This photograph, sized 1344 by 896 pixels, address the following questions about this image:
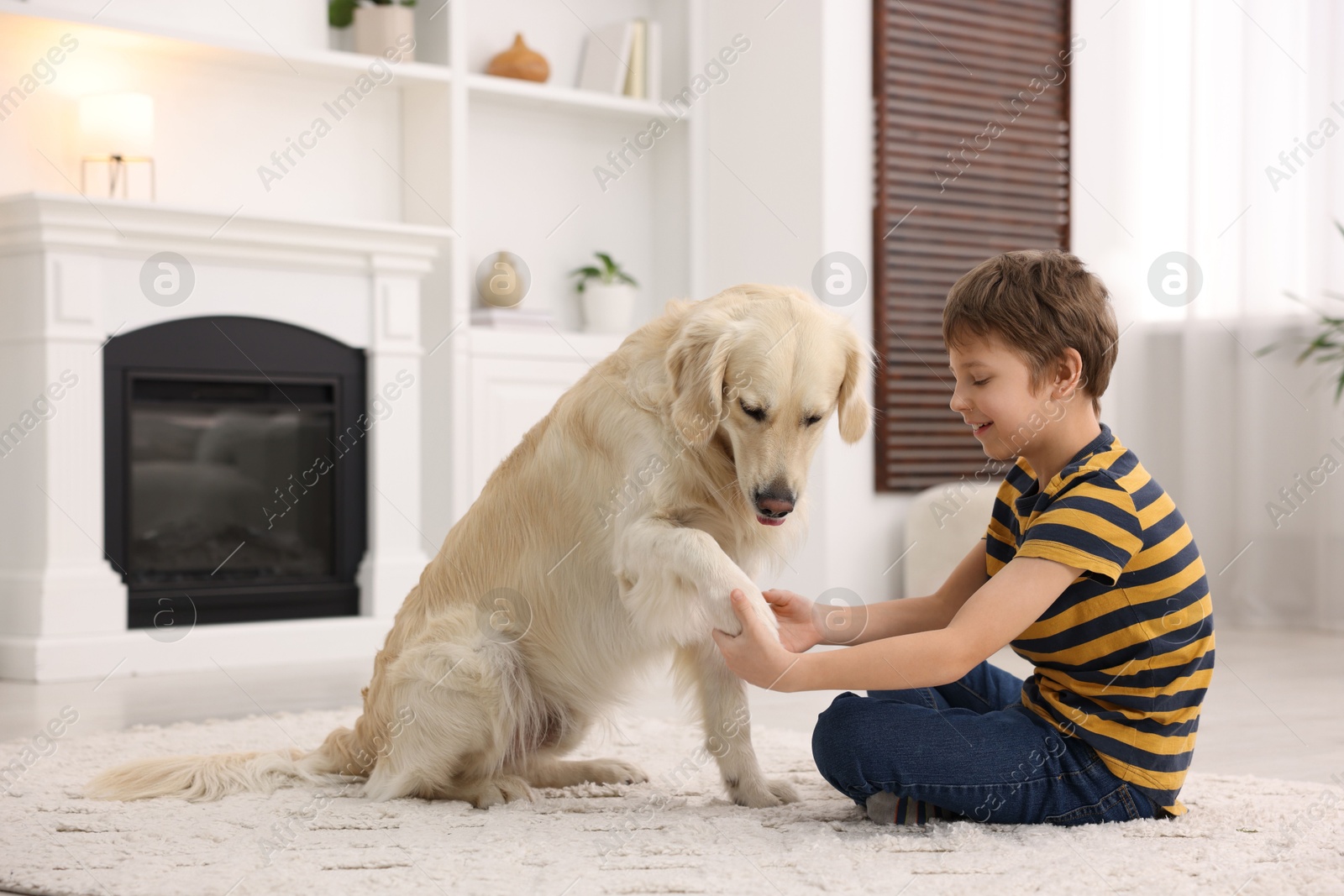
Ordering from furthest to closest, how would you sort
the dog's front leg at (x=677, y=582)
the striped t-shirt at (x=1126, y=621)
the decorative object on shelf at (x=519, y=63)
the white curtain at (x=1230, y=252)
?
the decorative object on shelf at (x=519, y=63), the white curtain at (x=1230, y=252), the dog's front leg at (x=677, y=582), the striped t-shirt at (x=1126, y=621)

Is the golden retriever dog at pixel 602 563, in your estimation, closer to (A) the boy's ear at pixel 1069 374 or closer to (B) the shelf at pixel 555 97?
(A) the boy's ear at pixel 1069 374

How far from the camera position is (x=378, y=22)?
171 inches

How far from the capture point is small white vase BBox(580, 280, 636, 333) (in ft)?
15.9

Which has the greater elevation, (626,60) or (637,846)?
(626,60)

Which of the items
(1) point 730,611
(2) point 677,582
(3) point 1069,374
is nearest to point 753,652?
(1) point 730,611

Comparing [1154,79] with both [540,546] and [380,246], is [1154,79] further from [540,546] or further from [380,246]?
[540,546]

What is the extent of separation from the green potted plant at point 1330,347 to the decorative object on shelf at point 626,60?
2543 millimetres

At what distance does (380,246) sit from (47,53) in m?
1.16

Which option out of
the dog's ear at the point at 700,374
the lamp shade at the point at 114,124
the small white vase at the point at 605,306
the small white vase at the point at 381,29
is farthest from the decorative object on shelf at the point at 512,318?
the dog's ear at the point at 700,374

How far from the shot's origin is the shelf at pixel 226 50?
3.76 m

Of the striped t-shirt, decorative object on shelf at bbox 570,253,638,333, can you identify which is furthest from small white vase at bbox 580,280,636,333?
the striped t-shirt

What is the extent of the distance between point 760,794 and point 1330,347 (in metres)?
3.28

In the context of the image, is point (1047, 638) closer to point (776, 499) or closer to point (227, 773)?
point (776, 499)

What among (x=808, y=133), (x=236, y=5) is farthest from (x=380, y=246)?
(x=808, y=133)
